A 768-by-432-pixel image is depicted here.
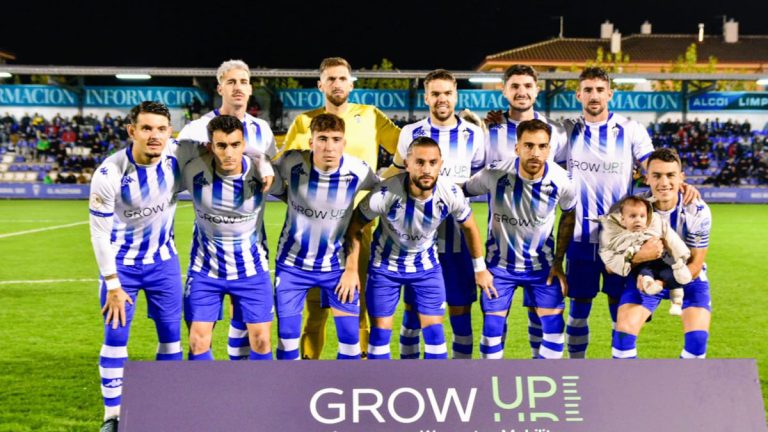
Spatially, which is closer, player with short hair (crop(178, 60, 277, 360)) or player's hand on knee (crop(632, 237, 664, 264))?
player's hand on knee (crop(632, 237, 664, 264))

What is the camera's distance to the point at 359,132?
5066 millimetres

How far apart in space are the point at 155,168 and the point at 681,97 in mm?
28056

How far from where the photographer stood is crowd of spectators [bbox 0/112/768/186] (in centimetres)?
2753

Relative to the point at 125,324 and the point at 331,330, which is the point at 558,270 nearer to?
the point at 125,324

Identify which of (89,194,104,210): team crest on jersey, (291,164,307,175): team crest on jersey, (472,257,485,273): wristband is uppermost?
(291,164,307,175): team crest on jersey

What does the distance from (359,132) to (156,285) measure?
1750 millimetres

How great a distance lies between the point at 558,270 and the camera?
4.42m

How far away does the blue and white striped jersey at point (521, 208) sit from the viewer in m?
4.35

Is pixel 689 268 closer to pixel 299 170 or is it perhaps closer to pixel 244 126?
pixel 299 170

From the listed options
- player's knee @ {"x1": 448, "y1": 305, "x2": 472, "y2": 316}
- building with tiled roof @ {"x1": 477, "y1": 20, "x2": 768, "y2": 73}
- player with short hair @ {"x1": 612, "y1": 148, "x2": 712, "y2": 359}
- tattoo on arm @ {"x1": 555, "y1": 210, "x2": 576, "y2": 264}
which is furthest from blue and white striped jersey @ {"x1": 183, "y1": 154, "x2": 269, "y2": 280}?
building with tiled roof @ {"x1": 477, "y1": 20, "x2": 768, "y2": 73}

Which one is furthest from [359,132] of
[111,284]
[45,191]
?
[45,191]

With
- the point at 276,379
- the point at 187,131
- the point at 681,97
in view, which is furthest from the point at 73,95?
the point at 276,379

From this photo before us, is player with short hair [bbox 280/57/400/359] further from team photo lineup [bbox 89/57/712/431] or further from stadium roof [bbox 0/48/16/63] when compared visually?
stadium roof [bbox 0/48/16/63]

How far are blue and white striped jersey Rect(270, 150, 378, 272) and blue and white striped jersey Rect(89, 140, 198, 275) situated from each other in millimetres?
572
